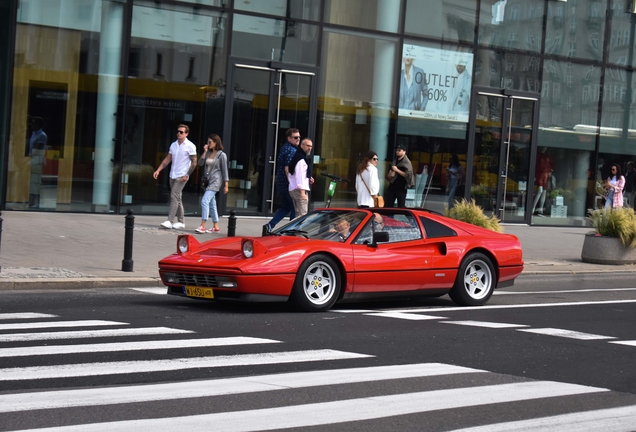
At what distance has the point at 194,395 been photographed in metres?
6.63

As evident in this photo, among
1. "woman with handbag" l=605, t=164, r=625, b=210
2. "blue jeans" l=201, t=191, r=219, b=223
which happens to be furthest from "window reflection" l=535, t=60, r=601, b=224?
"blue jeans" l=201, t=191, r=219, b=223

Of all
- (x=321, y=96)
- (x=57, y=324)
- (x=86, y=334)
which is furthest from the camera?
(x=321, y=96)

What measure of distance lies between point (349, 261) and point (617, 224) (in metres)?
9.96

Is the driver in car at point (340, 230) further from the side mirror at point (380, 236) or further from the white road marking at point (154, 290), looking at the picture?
the white road marking at point (154, 290)

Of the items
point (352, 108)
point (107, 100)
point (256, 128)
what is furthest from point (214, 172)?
point (352, 108)

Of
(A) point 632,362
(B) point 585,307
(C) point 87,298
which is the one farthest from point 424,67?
(A) point 632,362

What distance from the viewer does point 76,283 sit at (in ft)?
42.1

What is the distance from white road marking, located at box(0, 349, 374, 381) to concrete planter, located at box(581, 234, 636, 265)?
12.3m

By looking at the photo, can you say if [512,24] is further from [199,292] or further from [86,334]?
[86,334]

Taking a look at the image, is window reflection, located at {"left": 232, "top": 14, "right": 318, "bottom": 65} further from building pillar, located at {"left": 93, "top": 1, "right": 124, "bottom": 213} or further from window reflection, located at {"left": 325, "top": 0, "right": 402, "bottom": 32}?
building pillar, located at {"left": 93, "top": 1, "right": 124, "bottom": 213}

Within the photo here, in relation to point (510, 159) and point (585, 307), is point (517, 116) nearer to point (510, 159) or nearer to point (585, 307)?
point (510, 159)

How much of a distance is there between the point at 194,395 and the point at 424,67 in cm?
2074

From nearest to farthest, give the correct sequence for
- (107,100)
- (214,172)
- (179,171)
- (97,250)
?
(97,250)
(214,172)
(179,171)
(107,100)

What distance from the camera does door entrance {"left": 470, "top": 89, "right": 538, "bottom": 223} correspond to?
27578mm
